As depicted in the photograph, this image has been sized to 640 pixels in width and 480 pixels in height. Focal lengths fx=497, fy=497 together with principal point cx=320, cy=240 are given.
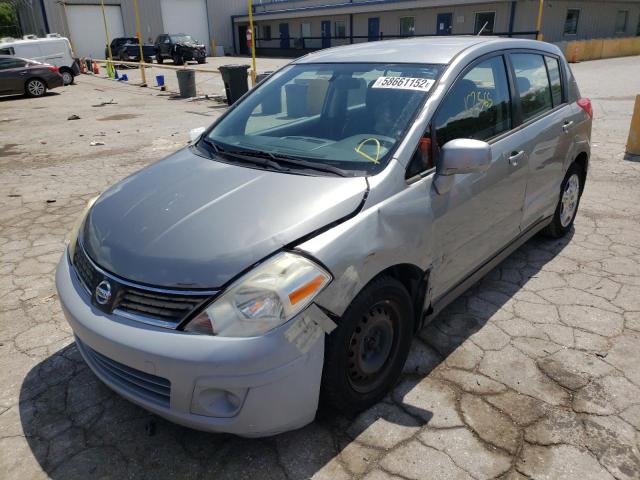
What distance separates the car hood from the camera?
82.9 inches

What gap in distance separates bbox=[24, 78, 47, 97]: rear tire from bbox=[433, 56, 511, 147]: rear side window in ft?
62.2

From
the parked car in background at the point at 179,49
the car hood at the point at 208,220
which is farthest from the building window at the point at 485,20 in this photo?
the car hood at the point at 208,220

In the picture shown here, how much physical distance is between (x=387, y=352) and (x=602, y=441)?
3.61 feet

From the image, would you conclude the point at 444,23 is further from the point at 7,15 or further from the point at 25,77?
the point at 7,15

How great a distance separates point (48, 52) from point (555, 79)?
903 inches

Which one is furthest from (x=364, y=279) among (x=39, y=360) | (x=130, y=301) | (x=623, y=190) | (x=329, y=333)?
(x=623, y=190)

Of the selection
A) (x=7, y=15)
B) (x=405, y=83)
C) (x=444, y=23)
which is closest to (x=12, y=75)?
(x=405, y=83)

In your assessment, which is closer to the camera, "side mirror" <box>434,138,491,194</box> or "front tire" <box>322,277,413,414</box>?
"front tire" <box>322,277,413,414</box>

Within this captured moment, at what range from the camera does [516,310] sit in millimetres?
3555

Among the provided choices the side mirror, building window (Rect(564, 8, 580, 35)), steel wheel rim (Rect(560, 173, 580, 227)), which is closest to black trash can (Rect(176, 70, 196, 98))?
steel wheel rim (Rect(560, 173, 580, 227))

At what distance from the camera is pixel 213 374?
195 centimetres

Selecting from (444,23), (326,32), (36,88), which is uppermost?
(444,23)

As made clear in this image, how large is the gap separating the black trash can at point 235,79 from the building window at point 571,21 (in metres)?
24.8

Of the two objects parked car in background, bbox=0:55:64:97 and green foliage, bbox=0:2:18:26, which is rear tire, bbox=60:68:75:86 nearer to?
parked car in background, bbox=0:55:64:97
